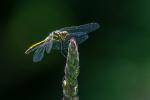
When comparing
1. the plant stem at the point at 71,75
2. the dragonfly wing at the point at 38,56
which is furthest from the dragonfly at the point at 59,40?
the plant stem at the point at 71,75

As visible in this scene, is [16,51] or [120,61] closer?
[120,61]

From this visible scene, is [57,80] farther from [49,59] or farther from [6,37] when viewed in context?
[6,37]

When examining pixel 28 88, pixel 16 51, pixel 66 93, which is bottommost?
pixel 28 88

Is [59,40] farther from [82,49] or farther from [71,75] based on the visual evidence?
[82,49]

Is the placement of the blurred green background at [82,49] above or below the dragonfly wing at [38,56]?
below

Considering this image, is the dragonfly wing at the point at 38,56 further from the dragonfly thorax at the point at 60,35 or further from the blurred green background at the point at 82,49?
the blurred green background at the point at 82,49

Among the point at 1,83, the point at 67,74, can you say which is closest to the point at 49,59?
the point at 1,83

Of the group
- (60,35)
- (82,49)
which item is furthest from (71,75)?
(82,49)
